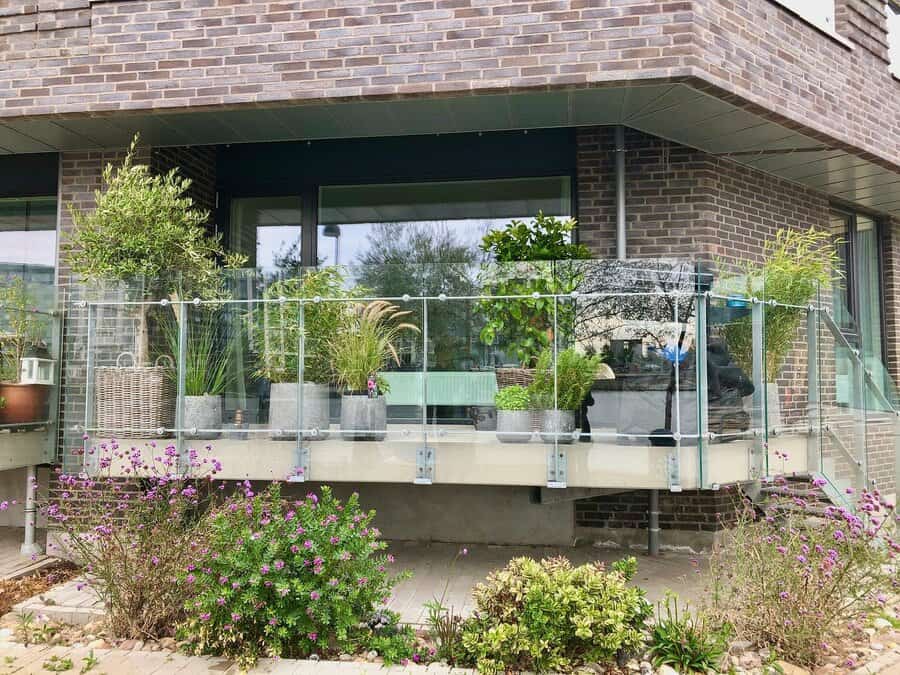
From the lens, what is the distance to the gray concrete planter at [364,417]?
546 centimetres

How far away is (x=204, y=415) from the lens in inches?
222

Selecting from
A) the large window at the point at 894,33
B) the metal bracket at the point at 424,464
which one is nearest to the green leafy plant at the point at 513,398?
the metal bracket at the point at 424,464

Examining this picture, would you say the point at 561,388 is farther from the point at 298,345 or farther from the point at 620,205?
the point at 620,205

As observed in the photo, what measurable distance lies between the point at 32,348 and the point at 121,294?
1443 mm

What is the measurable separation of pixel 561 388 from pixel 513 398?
0.34m

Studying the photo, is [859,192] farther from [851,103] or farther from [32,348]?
[32,348]

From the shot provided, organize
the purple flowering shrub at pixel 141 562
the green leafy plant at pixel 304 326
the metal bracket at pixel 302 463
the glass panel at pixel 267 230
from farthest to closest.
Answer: the glass panel at pixel 267 230 → the green leafy plant at pixel 304 326 → the metal bracket at pixel 302 463 → the purple flowering shrub at pixel 141 562

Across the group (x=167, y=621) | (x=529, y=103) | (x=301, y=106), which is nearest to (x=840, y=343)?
(x=529, y=103)

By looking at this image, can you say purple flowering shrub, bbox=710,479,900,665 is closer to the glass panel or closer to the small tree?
the small tree

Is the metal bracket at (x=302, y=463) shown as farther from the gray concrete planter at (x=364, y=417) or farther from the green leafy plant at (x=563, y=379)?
the green leafy plant at (x=563, y=379)

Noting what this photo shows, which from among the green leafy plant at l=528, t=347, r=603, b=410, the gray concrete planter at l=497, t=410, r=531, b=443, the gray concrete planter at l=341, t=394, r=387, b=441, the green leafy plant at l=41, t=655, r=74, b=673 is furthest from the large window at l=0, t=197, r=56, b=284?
the green leafy plant at l=528, t=347, r=603, b=410

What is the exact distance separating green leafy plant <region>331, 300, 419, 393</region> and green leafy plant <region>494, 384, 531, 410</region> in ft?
2.51

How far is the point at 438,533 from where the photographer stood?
23.4ft

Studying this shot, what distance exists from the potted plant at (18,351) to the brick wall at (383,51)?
5.31 feet
